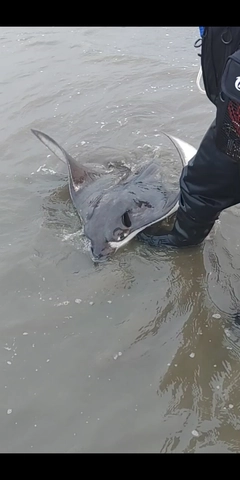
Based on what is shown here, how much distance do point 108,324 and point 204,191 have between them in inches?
52.2

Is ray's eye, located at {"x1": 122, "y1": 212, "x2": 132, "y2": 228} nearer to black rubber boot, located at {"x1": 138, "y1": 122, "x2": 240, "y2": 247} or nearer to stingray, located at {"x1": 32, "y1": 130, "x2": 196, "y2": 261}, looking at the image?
stingray, located at {"x1": 32, "y1": 130, "x2": 196, "y2": 261}

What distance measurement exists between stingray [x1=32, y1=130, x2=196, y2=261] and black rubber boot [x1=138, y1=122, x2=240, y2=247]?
309 millimetres

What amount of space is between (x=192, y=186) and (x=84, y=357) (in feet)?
5.22

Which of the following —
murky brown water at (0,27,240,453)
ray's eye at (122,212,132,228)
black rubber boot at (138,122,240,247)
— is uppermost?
black rubber boot at (138,122,240,247)

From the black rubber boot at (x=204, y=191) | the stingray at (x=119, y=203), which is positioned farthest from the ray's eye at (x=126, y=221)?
the black rubber boot at (x=204, y=191)

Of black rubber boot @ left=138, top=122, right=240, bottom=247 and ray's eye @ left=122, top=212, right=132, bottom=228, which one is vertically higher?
black rubber boot @ left=138, top=122, right=240, bottom=247

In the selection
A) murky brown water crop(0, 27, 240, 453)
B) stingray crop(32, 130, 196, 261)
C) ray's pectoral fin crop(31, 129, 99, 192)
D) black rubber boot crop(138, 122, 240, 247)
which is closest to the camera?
murky brown water crop(0, 27, 240, 453)

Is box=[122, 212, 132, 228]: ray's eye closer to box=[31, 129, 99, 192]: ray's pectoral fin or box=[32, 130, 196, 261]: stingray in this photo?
box=[32, 130, 196, 261]: stingray

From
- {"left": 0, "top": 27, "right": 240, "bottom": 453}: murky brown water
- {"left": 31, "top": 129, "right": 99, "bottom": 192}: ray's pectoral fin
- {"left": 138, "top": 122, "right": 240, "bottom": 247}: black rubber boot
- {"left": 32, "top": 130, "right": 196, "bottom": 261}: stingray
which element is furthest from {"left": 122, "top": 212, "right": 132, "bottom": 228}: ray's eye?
{"left": 31, "top": 129, "right": 99, "bottom": 192}: ray's pectoral fin

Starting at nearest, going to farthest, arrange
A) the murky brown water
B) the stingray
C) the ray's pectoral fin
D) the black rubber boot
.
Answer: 1. the murky brown water
2. the black rubber boot
3. the stingray
4. the ray's pectoral fin

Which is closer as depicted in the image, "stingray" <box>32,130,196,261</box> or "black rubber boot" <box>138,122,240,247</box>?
"black rubber boot" <box>138,122,240,247</box>

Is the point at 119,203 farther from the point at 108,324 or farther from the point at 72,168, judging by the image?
the point at 108,324

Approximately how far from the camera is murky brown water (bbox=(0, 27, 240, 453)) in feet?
9.75
